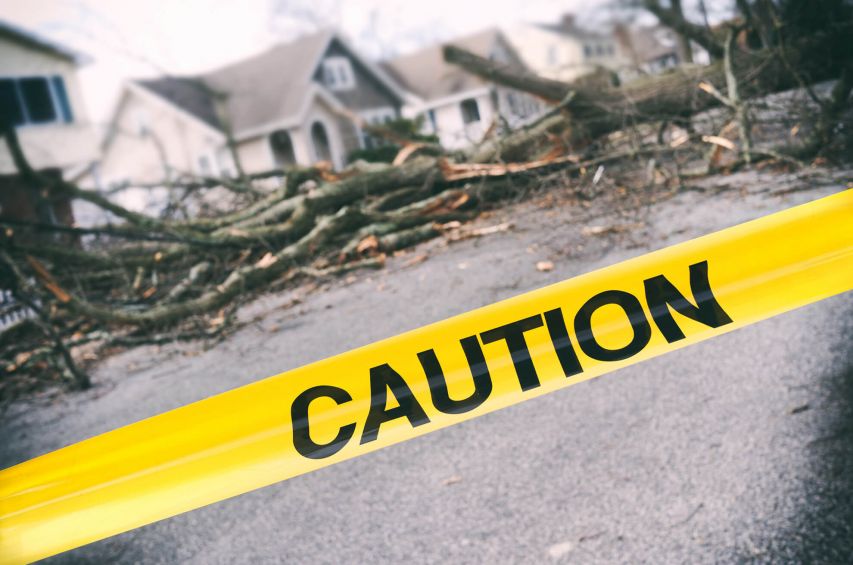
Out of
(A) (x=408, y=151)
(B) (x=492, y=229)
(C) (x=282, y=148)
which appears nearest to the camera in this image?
(B) (x=492, y=229)

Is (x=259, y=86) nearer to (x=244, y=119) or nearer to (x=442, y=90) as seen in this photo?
(x=244, y=119)

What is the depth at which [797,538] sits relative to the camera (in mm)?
1803

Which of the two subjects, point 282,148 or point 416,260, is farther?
point 282,148

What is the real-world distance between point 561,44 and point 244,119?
35.8 meters

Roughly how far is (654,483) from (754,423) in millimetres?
577

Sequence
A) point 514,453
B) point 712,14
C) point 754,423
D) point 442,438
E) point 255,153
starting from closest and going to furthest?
1. point 754,423
2. point 514,453
3. point 442,438
4. point 712,14
5. point 255,153

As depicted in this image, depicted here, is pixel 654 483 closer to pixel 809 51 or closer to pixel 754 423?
pixel 754 423

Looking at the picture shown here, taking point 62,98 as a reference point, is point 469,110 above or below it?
below

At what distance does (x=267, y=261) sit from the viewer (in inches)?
249

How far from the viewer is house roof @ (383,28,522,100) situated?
39.0 meters

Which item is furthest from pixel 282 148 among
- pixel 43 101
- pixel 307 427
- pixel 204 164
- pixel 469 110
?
pixel 307 427

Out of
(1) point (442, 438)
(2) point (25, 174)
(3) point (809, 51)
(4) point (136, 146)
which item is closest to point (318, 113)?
(4) point (136, 146)

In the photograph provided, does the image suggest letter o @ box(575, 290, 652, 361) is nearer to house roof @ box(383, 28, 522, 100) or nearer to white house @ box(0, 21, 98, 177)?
white house @ box(0, 21, 98, 177)

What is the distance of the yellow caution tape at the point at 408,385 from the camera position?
1.24 metres
